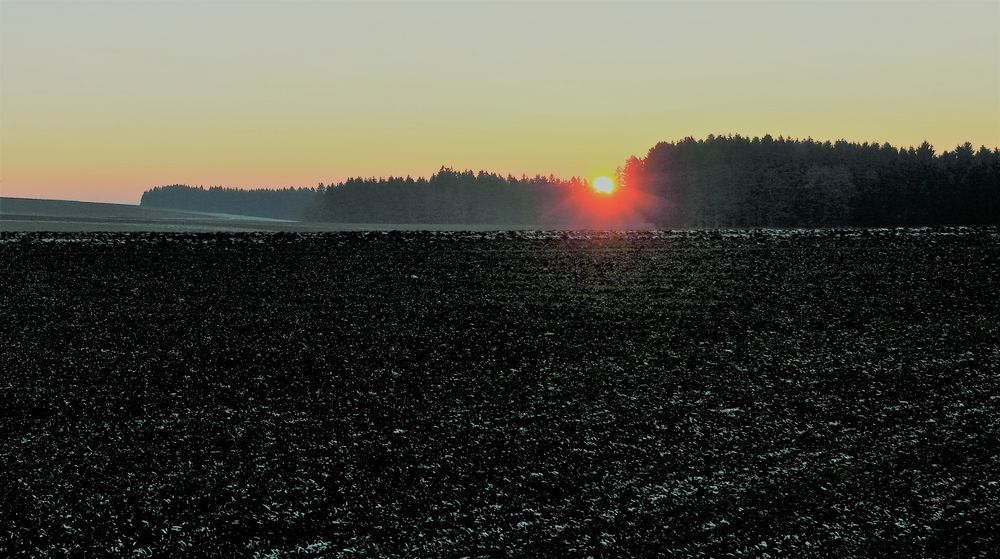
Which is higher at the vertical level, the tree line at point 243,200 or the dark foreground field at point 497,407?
the tree line at point 243,200

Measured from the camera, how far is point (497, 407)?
38.5ft

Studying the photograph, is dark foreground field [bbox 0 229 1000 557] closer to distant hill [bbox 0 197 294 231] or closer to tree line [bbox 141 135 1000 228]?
distant hill [bbox 0 197 294 231]

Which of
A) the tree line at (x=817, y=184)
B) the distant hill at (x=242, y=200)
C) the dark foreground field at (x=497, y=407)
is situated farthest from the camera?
the distant hill at (x=242, y=200)

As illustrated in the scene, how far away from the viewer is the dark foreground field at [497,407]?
27.3 ft

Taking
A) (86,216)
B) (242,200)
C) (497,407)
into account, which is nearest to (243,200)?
(242,200)

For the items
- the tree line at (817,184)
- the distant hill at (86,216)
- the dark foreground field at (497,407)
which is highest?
the tree line at (817,184)

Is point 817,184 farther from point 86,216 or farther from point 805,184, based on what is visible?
point 86,216

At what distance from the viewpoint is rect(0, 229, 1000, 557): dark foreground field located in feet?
27.3

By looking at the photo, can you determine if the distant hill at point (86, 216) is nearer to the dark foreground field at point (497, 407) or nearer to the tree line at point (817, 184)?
the dark foreground field at point (497, 407)

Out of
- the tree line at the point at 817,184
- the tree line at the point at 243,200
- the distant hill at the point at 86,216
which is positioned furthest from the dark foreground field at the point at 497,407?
the tree line at the point at 243,200

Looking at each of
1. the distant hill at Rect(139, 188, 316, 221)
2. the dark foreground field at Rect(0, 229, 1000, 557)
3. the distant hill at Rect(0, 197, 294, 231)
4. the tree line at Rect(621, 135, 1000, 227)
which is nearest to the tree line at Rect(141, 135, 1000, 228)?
the tree line at Rect(621, 135, 1000, 227)

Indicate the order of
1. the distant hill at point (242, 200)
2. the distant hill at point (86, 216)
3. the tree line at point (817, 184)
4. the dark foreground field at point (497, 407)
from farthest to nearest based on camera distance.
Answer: the distant hill at point (242, 200) → the tree line at point (817, 184) → the distant hill at point (86, 216) → the dark foreground field at point (497, 407)

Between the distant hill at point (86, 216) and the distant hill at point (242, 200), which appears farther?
the distant hill at point (242, 200)

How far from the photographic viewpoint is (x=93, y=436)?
11.1m
